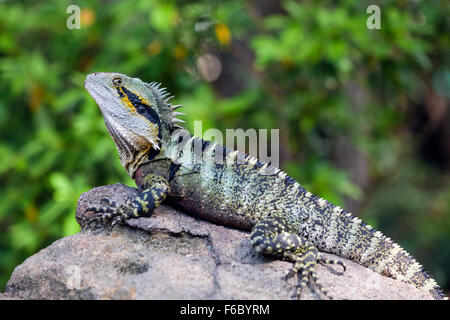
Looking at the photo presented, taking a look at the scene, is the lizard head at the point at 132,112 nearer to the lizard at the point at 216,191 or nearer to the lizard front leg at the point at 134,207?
the lizard at the point at 216,191

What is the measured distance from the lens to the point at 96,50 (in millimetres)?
8727

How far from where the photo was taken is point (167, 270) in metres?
4.02

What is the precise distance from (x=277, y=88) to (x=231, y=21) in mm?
1416

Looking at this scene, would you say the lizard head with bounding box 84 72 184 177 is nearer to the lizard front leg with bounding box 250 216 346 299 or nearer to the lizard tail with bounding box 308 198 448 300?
the lizard front leg with bounding box 250 216 346 299

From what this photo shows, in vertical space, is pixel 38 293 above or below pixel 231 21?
below

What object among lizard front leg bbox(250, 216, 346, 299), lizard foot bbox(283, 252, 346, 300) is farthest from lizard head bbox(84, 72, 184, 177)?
lizard foot bbox(283, 252, 346, 300)

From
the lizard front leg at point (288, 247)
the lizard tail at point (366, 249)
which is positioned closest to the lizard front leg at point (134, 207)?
the lizard front leg at point (288, 247)

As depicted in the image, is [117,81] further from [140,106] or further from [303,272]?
[303,272]

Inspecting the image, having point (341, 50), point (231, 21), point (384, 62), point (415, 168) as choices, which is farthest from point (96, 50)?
point (415, 168)

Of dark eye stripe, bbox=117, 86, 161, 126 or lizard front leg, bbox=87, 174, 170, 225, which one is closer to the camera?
lizard front leg, bbox=87, 174, 170, 225

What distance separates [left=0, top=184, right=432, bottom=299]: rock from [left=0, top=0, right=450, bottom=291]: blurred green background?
212 cm

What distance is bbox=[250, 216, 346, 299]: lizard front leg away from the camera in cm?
412

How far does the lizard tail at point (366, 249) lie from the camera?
456 centimetres
